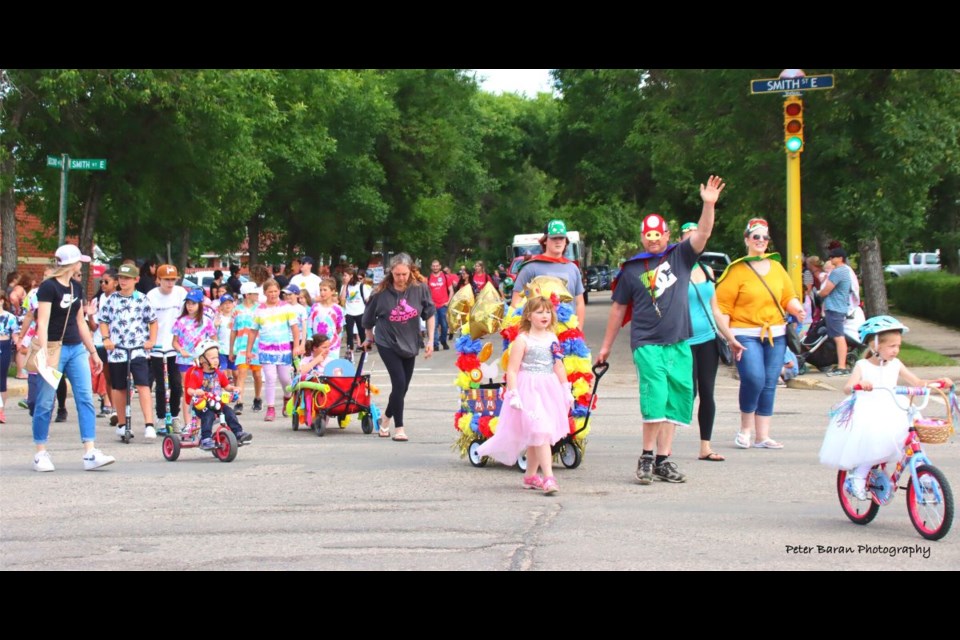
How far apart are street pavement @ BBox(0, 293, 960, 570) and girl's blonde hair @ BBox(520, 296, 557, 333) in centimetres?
121

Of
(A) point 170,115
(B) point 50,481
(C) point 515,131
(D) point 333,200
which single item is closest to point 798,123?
(B) point 50,481

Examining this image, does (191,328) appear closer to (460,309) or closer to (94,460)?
(94,460)

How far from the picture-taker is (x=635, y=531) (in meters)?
8.05

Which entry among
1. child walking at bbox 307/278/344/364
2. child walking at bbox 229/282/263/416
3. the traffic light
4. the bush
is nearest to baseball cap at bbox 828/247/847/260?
the traffic light

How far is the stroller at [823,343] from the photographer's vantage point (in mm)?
19750

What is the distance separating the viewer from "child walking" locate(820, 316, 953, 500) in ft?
25.4

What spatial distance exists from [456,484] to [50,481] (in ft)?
10.9

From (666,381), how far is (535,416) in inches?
40.8

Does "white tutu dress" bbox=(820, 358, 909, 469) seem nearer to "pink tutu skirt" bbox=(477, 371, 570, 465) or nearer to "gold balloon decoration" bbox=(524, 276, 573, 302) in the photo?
"pink tutu skirt" bbox=(477, 371, 570, 465)

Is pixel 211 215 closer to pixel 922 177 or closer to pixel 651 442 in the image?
pixel 922 177

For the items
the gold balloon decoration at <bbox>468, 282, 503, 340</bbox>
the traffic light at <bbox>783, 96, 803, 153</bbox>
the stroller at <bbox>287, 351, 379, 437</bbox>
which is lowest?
the stroller at <bbox>287, 351, 379, 437</bbox>

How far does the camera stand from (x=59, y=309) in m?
11.5

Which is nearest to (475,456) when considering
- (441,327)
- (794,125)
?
(794,125)

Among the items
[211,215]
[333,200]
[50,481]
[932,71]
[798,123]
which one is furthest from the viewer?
[333,200]
